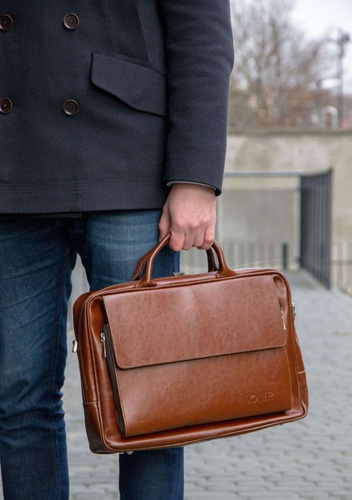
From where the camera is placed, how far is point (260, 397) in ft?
5.76

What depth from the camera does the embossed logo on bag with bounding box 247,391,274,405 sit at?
5.72ft

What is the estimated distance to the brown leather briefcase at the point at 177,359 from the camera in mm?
1665

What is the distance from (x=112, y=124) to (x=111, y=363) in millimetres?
459

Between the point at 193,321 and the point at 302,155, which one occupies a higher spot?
the point at 302,155

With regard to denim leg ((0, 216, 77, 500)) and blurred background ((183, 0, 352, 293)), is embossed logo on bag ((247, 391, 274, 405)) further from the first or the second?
blurred background ((183, 0, 352, 293))

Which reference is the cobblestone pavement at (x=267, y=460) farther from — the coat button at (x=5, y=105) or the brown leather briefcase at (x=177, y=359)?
the coat button at (x=5, y=105)

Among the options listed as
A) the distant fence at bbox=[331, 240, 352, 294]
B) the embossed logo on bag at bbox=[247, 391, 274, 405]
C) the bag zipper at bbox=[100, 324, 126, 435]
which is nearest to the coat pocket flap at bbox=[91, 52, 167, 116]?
the bag zipper at bbox=[100, 324, 126, 435]

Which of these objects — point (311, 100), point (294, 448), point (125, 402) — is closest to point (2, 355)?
point (125, 402)

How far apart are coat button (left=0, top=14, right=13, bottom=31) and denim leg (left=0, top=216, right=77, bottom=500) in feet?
1.22

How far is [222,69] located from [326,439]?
7.18 feet

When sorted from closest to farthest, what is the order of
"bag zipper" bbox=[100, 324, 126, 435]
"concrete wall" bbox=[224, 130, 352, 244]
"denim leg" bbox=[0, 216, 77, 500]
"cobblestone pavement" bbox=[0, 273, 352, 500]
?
"bag zipper" bbox=[100, 324, 126, 435] < "denim leg" bbox=[0, 216, 77, 500] < "cobblestone pavement" bbox=[0, 273, 352, 500] < "concrete wall" bbox=[224, 130, 352, 244]

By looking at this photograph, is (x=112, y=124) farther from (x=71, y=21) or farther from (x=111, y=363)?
(x=111, y=363)

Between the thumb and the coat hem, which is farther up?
the coat hem

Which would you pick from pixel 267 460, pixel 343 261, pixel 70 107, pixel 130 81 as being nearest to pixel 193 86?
A: pixel 130 81
